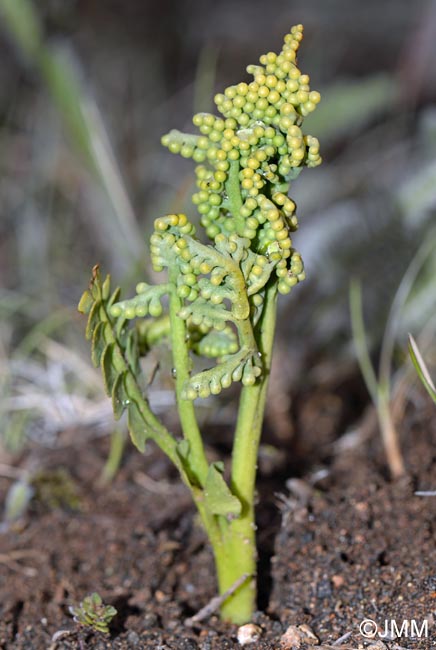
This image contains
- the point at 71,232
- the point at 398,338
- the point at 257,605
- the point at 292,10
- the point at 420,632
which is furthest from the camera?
the point at 292,10

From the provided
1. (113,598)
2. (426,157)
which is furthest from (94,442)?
(426,157)

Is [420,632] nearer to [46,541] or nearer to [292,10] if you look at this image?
[46,541]

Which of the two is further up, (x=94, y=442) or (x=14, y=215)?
(x=14, y=215)

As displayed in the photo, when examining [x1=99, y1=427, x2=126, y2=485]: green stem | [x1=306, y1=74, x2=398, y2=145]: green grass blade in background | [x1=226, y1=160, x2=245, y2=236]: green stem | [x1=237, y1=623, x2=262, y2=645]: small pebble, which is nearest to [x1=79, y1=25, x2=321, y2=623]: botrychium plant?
[x1=226, y1=160, x2=245, y2=236]: green stem

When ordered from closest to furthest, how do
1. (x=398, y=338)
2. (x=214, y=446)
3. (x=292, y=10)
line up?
(x=214, y=446) < (x=398, y=338) < (x=292, y=10)

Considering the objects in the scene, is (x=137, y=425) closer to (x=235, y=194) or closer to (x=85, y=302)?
(x=85, y=302)

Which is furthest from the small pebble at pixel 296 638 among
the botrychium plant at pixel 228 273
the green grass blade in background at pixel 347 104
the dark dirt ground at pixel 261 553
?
the green grass blade in background at pixel 347 104

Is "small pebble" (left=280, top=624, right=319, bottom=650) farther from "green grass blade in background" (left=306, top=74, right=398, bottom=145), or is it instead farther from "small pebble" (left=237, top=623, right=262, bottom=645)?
"green grass blade in background" (left=306, top=74, right=398, bottom=145)
